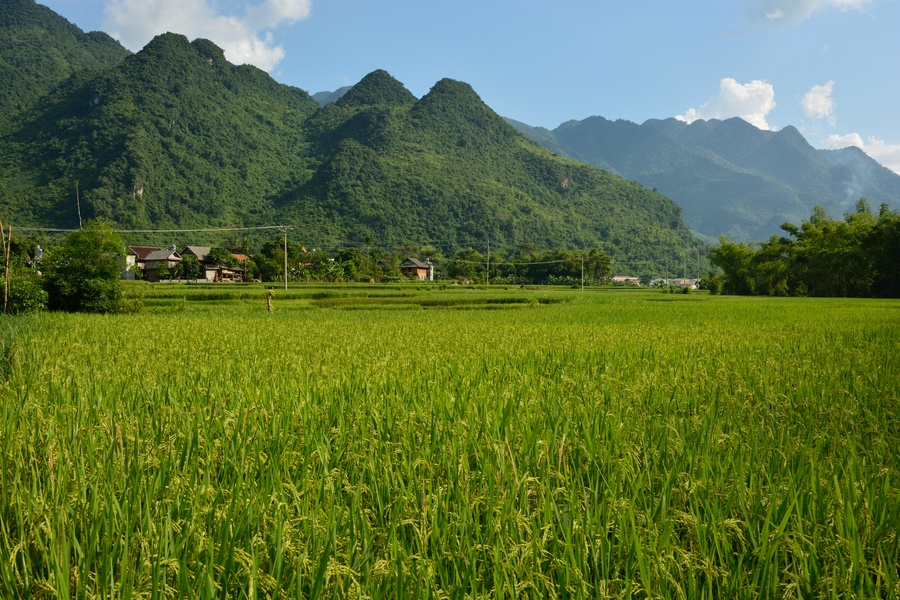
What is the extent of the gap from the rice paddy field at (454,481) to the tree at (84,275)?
51.1 feet

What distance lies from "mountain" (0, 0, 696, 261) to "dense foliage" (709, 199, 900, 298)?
246 ft

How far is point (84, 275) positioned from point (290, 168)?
406 ft

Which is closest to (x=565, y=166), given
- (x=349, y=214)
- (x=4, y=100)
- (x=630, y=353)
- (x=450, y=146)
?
(x=450, y=146)

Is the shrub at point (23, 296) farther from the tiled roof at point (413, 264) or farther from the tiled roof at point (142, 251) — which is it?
the tiled roof at point (413, 264)

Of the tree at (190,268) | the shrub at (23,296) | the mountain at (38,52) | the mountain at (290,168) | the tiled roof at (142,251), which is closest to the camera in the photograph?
the shrub at (23,296)

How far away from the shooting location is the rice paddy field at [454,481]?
4.54ft

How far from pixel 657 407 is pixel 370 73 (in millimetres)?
208249

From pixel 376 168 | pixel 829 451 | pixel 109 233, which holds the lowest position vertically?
pixel 829 451

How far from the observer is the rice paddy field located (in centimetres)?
138

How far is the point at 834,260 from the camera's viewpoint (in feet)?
135

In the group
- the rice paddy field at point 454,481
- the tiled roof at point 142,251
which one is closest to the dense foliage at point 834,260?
the rice paddy field at point 454,481

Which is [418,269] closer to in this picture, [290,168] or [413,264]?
[413,264]

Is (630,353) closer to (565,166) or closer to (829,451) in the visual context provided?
(829,451)

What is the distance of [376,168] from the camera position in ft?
414
